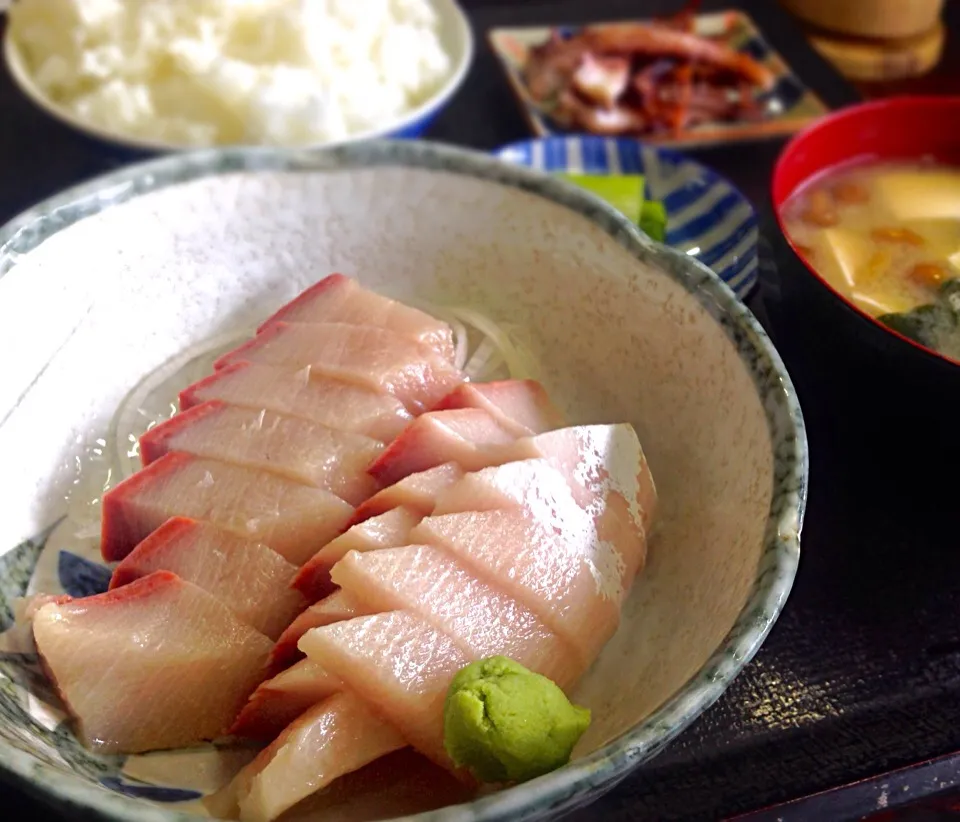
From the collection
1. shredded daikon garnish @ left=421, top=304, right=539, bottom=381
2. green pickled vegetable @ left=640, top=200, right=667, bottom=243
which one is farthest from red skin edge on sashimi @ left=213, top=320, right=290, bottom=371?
green pickled vegetable @ left=640, top=200, right=667, bottom=243

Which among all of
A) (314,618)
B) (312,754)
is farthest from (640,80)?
(312,754)

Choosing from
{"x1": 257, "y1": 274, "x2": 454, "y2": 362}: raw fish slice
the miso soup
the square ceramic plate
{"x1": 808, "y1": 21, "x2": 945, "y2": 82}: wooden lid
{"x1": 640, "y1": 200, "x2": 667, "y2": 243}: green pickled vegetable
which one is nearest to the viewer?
{"x1": 257, "y1": 274, "x2": 454, "y2": 362}: raw fish slice

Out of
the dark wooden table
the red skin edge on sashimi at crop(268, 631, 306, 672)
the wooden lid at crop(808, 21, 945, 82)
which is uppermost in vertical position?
the red skin edge on sashimi at crop(268, 631, 306, 672)

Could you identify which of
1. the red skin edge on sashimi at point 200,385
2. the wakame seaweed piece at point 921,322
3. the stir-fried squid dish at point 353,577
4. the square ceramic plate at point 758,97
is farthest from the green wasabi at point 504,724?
the square ceramic plate at point 758,97

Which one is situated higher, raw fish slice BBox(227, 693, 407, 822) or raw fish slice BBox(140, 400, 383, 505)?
raw fish slice BBox(140, 400, 383, 505)

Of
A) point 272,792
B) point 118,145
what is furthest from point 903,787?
point 118,145

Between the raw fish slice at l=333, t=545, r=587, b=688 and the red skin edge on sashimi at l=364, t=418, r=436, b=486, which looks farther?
the red skin edge on sashimi at l=364, t=418, r=436, b=486

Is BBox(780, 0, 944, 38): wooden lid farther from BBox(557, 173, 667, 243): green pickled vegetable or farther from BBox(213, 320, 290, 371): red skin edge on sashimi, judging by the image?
BBox(213, 320, 290, 371): red skin edge on sashimi
